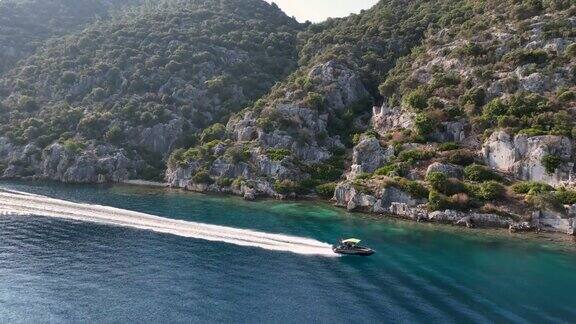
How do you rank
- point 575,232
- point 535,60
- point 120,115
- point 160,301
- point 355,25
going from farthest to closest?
point 355,25 → point 120,115 → point 535,60 → point 575,232 → point 160,301

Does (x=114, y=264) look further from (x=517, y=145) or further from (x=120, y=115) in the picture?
(x=120, y=115)

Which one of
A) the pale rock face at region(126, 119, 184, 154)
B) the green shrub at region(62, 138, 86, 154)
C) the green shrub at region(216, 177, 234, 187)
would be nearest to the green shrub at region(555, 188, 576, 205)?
the green shrub at region(216, 177, 234, 187)

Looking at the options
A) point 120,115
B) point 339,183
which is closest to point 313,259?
point 339,183

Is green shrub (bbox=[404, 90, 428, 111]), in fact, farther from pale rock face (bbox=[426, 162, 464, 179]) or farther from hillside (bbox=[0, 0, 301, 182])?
hillside (bbox=[0, 0, 301, 182])

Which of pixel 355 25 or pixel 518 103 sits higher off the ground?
pixel 355 25

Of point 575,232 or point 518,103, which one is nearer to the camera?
point 575,232

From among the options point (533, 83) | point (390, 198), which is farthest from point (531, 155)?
point (390, 198)

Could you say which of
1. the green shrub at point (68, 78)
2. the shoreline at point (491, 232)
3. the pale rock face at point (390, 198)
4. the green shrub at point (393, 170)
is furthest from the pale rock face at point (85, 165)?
the pale rock face at point (390, 198)
